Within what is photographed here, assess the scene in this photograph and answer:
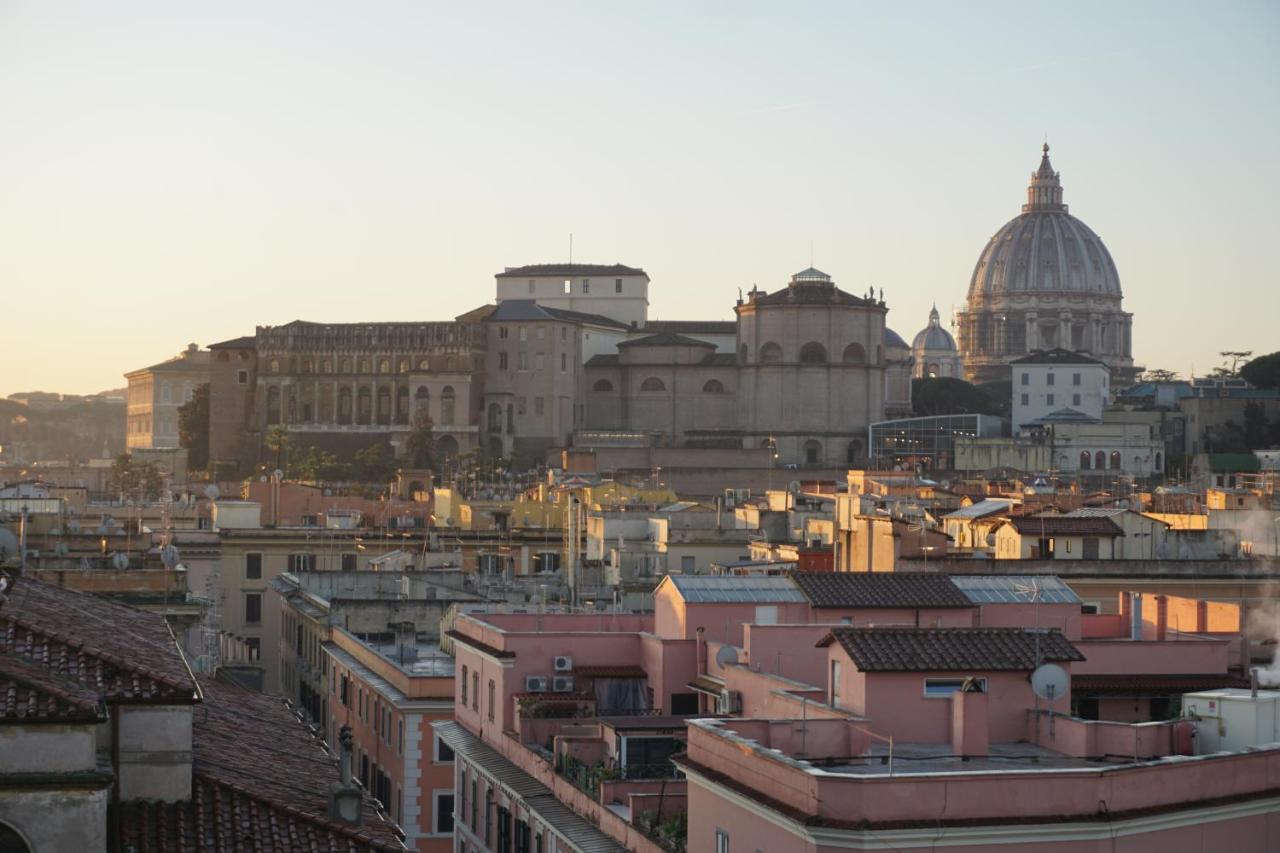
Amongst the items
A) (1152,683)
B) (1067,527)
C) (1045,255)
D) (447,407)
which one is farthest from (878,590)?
Answer: (1045,255)

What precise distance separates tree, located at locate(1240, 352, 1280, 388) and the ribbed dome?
44304 millimetres

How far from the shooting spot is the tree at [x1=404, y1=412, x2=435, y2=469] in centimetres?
8850

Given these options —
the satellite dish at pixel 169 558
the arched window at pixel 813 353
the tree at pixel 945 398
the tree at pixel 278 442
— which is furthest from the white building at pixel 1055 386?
the satellite dish at pixel 169 558

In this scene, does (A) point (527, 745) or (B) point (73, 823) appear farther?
(A) point (527, 745)

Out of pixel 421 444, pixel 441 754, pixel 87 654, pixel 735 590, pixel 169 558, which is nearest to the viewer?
pixel 87 654

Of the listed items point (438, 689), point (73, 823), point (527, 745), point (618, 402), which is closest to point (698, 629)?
point (527, 745)

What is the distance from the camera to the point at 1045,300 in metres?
158

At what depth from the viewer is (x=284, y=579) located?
116ft

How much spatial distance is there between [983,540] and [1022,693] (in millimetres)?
18097

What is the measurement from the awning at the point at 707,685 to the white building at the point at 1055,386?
105 metres

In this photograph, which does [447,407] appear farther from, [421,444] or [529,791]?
[529,791]

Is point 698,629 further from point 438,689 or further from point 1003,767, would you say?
point 1003,767

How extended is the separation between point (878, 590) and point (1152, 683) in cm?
230

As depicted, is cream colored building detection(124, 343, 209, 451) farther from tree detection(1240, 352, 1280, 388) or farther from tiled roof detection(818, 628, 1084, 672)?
tiled roof detection(818, 628, 1084, 672)
